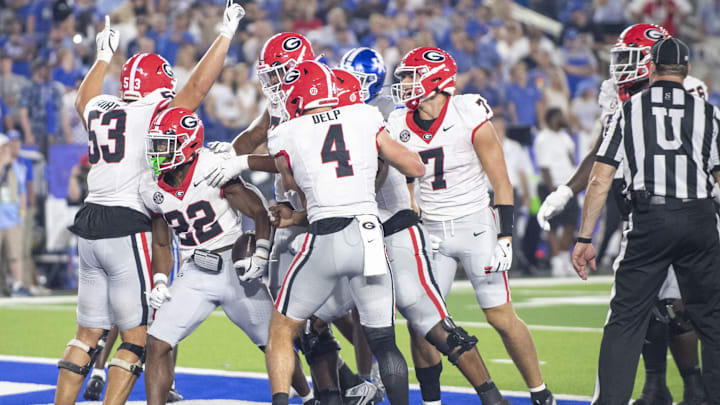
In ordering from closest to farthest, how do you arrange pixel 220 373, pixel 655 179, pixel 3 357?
pixel 655 179 → pixel 220 373 → pixel 3 357

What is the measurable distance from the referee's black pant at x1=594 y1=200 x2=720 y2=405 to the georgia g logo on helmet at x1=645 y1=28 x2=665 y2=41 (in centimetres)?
146

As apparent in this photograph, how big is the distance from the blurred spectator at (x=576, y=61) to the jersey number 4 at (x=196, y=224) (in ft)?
36.8

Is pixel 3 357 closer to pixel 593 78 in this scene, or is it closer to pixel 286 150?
pixel 286 150

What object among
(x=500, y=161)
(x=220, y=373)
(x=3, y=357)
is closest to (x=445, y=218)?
(x=500, y=161)

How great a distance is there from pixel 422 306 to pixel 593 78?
445 inches

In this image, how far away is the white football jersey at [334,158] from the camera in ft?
15.4

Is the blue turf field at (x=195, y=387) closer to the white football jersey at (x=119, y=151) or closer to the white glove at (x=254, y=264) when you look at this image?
the white glove at (x=254, y=264)

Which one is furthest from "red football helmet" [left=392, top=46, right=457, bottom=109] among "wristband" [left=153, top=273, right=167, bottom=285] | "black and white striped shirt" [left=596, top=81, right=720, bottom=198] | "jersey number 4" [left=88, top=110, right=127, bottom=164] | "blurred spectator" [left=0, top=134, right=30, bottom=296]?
"blurred spectator" [left=0, top=134, right=30, bottom=296]

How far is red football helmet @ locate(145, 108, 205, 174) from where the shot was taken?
5.04m

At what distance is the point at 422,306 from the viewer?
5.03 m

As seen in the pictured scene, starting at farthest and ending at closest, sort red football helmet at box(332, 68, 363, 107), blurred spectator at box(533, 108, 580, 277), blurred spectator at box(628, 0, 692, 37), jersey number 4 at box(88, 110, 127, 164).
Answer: blurred spectator at box(628, 0, 692, 37) → blurred spectator at box(533, 108, 580, 277) → jersey number 4 at box(88, 110, 127, 164) → red football helmet at box(332, 68, 363, 107)

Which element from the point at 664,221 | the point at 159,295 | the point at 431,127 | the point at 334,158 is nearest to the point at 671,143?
the point at 664,221

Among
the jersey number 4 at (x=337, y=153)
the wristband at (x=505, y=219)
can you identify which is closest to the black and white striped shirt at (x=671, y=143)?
the wristband at (x=505, y=219)

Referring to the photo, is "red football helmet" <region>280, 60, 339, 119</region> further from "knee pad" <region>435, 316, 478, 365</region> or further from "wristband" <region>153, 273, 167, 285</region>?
"knee pad" <region>435, 316, 478, 365</region>
